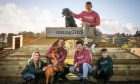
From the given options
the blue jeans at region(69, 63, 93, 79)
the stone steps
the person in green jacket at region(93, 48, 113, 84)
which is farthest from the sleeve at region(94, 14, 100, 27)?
the blue jeans at region(69, 63, 93, 79)

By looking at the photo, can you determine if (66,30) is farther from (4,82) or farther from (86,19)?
(4,82)

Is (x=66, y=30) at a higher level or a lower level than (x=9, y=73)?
higher

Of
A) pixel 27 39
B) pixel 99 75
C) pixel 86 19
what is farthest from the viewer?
pixel 27 39

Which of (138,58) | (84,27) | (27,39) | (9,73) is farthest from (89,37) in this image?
(27,39)

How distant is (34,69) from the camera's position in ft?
24.1

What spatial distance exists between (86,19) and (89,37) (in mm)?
595

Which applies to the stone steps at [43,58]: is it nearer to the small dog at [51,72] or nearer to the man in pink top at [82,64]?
the man in pink top at [82,64]


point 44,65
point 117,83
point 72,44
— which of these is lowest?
point 117,83

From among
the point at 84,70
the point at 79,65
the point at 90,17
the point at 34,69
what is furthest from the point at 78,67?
the point at 90,17

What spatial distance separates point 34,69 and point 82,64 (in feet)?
4.02

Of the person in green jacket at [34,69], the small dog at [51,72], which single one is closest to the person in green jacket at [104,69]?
the small dog at [51,72]

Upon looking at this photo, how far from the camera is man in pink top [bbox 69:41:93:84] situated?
714 cm

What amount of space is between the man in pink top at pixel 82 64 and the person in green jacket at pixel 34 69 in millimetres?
784

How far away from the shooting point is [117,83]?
8625mm
